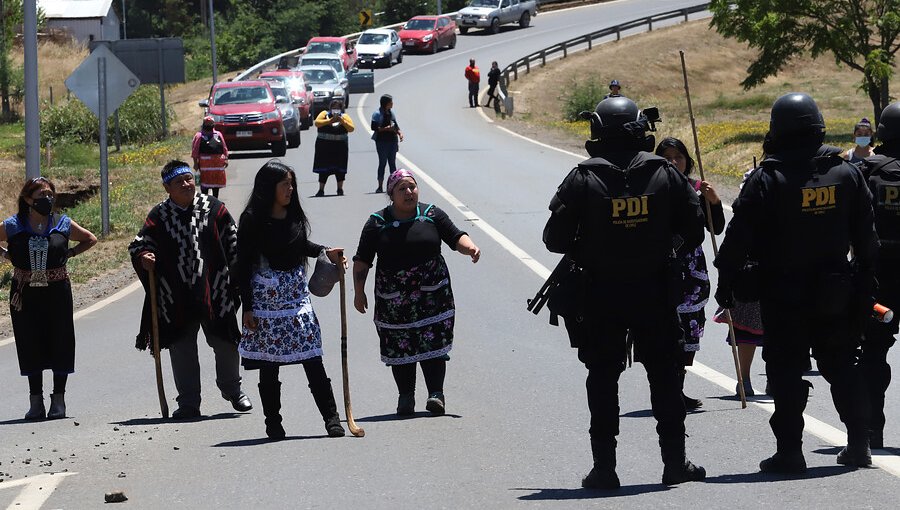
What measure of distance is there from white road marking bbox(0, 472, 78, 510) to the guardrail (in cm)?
3735

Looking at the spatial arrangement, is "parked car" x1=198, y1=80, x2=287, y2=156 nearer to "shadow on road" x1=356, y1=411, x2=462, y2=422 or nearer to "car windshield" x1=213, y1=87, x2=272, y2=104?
"car windshield" x1=213, y1=87, x2=272, y2=104

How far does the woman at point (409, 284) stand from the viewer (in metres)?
8.72

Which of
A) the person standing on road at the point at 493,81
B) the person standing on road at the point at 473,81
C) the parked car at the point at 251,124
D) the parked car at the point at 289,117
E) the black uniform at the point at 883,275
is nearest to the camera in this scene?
the black uniform at the point at 883,275

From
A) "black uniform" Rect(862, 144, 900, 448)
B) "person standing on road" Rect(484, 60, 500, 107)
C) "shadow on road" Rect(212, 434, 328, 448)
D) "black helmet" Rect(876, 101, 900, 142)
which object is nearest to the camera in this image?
"black uniform" Rect(862, 144, 900, 448)

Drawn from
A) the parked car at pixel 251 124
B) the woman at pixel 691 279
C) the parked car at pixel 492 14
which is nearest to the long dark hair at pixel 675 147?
the woman at pixel 691 279

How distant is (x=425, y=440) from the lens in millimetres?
7922

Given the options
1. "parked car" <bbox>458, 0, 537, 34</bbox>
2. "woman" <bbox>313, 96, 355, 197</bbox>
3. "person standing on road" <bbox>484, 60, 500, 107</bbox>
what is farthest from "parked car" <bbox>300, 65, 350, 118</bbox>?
"parked car" <bbox>458, 0, 537, 34</bbox>

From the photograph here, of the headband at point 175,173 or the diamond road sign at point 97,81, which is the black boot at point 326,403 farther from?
the diamond road sign at point 97,81

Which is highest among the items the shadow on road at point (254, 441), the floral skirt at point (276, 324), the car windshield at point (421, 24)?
the car windshield at point (421, 24)

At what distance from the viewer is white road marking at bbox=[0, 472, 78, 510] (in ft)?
21.6

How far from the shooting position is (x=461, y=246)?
8648 millimetres

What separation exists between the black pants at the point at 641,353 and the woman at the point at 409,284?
2.30 meters

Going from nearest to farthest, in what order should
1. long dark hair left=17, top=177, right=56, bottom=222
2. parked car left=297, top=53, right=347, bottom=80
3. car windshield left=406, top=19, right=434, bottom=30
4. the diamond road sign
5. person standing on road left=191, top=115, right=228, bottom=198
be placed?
long dark hair left=17, top=177, right=56, bottom=222 → the diamond road sign → person standing on road left=191, top=115, right=228, bottom=198 → parked car left=297, top=53, right=347, bottom=80 → car windshield left=406, top=19, right=434, bottom=30

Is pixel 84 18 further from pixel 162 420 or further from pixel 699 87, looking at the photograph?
pixel 162 420
